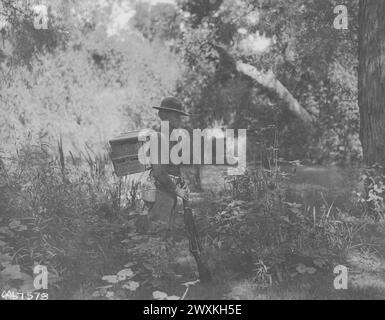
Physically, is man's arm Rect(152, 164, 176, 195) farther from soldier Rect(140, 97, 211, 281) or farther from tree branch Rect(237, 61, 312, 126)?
tree branch Rect(237, 61, 312, 126)

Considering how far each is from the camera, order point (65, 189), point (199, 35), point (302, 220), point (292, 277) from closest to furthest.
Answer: point (292, 277), point (302, 220), point (65, 189), point (199, 35)

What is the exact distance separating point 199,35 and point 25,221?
22.7 feet

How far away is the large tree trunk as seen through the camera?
6.89 metres

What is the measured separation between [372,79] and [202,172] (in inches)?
134

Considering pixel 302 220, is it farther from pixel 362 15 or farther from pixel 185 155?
pixel 185 155

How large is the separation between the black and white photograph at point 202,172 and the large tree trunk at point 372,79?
20 mm

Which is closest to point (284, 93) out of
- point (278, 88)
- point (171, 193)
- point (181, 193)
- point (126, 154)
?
point (278, 88)

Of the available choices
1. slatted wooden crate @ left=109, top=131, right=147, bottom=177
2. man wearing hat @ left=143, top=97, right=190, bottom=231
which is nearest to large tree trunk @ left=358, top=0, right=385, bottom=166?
man wearing hat @ left=143, top=97, right=190, bottom=231

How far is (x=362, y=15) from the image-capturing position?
7074mm

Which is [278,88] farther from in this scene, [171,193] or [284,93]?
[171,193]

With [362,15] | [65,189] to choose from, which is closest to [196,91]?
[362,15]

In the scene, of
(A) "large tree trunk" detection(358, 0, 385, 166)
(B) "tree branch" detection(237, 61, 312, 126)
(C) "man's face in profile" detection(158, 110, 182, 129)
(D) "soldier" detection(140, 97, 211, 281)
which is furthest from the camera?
(B) "tree branch" detection(237, 61, 312, 126)

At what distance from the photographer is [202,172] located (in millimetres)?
9328

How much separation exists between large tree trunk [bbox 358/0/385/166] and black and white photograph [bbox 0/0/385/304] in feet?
0.07
